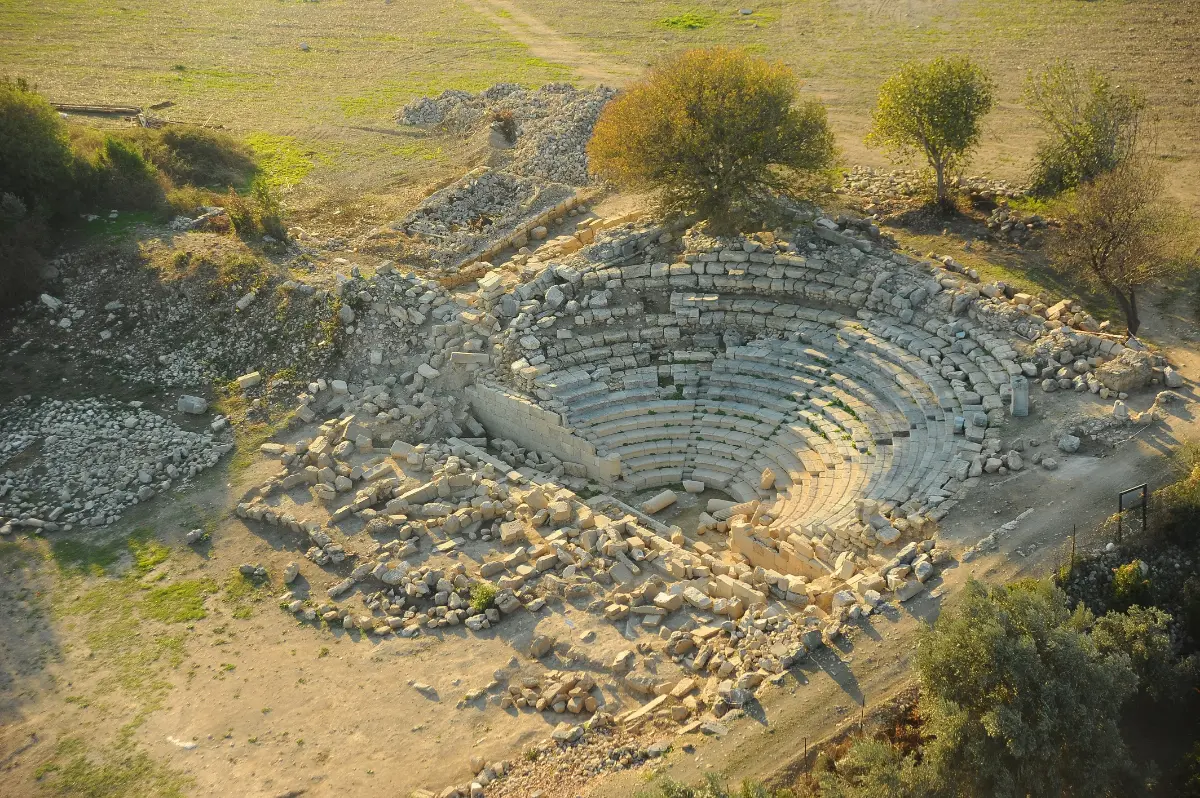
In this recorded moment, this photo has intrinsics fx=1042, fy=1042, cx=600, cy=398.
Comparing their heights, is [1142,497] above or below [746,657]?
above

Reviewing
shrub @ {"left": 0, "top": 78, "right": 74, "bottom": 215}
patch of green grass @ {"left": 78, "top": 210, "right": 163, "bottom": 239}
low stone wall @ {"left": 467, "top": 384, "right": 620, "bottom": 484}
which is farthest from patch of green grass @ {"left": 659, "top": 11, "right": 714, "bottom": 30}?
low stone wall @ {"left": 467, "top": 384, "right": 620, "bottom": 484}

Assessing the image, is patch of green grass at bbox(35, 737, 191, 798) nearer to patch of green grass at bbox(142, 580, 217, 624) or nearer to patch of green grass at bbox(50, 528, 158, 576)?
patch of green grass at bbox(142, 580, 217, 624)

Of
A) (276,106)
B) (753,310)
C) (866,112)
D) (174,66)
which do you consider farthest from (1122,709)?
(174,66)

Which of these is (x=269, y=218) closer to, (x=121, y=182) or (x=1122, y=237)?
(x=121, y=182)

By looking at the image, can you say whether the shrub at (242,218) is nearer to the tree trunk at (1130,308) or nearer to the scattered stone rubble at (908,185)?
the scattered stone rubble at (908,185)

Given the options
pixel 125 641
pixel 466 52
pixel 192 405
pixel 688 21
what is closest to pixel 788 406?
pixel 192 405

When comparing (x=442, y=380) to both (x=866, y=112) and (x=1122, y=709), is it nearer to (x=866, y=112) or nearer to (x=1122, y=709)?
(x=1122, y=709)
